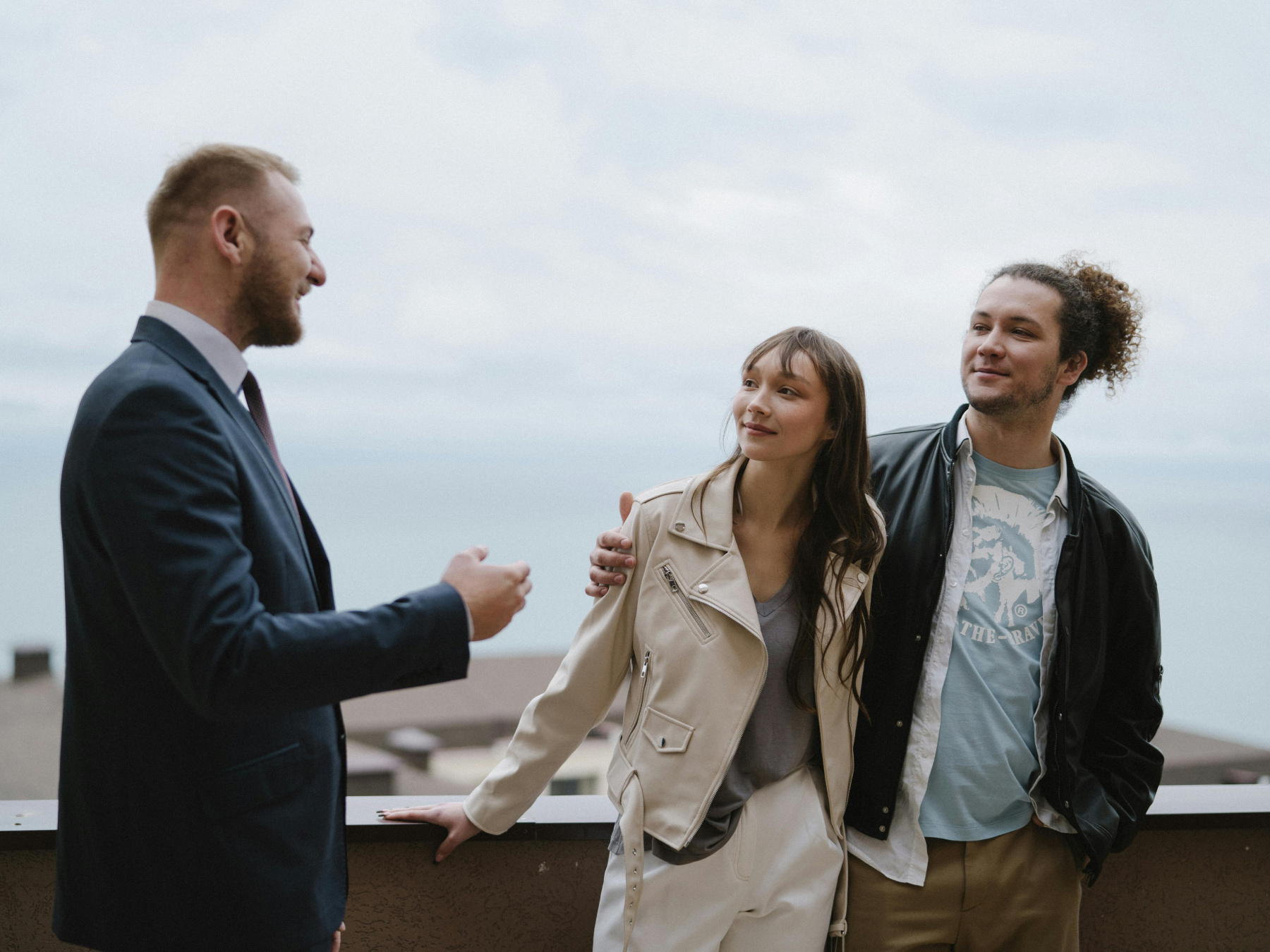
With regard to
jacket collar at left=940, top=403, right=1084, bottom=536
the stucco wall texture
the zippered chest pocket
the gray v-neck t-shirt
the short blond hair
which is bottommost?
the stucco wall texture

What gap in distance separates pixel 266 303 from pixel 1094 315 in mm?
1602

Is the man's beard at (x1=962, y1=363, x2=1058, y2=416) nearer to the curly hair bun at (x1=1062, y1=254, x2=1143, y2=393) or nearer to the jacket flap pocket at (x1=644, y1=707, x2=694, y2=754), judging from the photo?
the curly hair bun at (x1=1062, y1=254, x2=1143, y2=393)

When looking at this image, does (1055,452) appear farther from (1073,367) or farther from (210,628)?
(210,628)

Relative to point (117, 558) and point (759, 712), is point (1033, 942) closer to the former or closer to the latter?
point (759, 712)

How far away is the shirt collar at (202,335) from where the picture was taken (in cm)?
106

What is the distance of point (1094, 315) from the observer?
186 centimetres

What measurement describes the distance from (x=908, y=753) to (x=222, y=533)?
120cm

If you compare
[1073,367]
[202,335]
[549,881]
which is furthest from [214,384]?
[1073,367]

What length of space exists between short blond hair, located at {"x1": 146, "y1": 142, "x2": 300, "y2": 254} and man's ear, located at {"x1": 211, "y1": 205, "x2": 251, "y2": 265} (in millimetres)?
25

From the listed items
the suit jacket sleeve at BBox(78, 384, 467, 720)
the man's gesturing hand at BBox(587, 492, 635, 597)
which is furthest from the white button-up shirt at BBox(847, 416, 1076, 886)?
the suit jacket sleeve at BBox(78, 384, 467, 720)

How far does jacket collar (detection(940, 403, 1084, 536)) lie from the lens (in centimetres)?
166

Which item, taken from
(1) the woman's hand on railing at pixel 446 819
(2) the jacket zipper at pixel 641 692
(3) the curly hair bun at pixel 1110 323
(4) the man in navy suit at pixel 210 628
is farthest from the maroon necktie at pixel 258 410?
(3) the curly hair bun at pixel 1110 323

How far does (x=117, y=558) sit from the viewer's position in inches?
36.0

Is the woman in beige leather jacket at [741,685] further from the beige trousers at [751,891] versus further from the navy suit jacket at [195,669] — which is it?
the navy suit jacket at [195,669]
